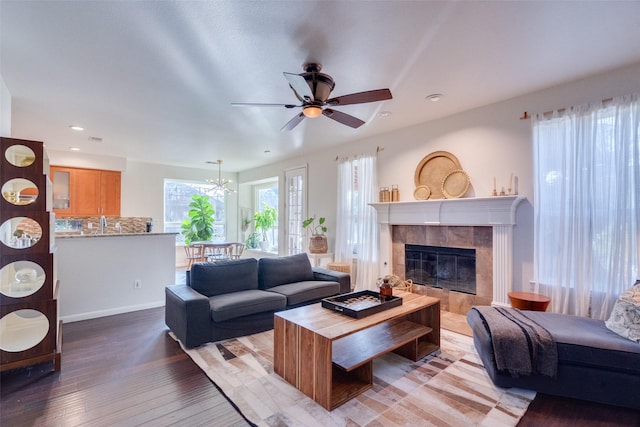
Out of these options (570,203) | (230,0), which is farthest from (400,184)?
(230,0)

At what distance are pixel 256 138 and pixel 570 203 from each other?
433 cm

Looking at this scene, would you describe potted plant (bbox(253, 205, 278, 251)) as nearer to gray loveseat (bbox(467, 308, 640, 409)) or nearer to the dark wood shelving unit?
the dark wood shelving unit

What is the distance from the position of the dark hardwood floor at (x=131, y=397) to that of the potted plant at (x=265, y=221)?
18.0 feet

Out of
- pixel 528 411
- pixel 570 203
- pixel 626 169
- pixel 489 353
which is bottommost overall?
pixel 528 411

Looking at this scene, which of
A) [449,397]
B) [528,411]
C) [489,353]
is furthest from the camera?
[489,353]

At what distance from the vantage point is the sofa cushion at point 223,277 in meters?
3.41

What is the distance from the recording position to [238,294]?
3473 millimetres

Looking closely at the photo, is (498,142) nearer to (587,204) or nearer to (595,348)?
(587,204)

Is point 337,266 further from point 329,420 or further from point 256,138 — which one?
point 329,420

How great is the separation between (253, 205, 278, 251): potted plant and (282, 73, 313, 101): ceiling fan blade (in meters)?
6.02

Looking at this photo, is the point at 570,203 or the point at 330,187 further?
the point at 330,187

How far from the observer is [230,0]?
1894 millimetres

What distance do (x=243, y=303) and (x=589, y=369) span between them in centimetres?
292

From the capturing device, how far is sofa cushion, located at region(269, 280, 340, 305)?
3.61 m
